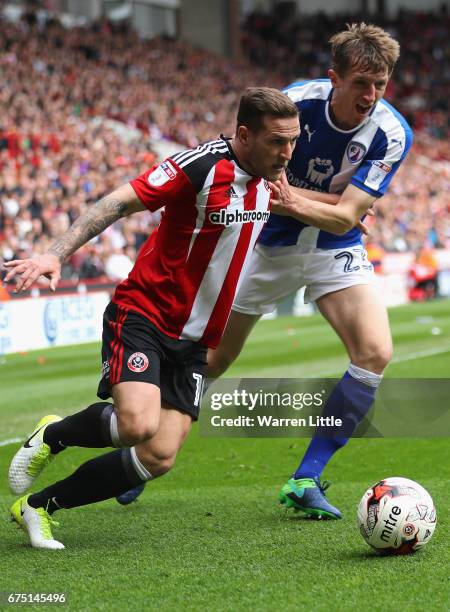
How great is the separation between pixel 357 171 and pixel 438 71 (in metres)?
41.8

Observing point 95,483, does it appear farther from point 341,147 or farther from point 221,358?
point 341,147

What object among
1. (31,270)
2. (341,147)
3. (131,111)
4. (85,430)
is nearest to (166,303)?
(85,430)

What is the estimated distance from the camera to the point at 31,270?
435 cm

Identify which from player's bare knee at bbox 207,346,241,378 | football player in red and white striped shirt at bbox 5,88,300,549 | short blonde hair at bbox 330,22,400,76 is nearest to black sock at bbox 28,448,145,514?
football player in red and white striped shirt at bbox 5,88,300,549

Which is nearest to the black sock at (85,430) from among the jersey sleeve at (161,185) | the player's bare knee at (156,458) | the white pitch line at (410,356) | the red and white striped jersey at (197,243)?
the player's bare knee at (156,458)

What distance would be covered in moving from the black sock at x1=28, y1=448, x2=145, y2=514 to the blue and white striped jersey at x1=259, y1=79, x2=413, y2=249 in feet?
6.57

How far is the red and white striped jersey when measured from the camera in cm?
473

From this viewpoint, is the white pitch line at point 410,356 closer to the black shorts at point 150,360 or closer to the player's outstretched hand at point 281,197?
the player's outstretched hand at point 281,197

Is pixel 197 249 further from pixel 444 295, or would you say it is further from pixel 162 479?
pixel 444 295

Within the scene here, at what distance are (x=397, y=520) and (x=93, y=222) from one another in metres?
1.85

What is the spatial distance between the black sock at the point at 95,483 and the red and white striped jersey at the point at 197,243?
641 millimetres

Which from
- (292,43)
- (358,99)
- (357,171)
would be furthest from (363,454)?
(292,43)

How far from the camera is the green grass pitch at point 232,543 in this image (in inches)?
161

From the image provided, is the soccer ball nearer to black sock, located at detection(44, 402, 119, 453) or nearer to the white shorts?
black sock, located at detection(44, 402, 119, 453)
